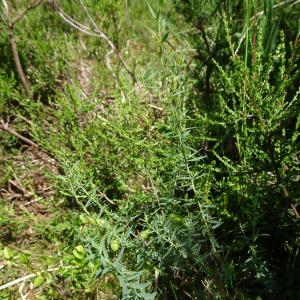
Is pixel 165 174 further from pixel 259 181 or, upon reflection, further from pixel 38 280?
pixel 38 280

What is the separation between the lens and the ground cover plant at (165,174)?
1372 millimetres

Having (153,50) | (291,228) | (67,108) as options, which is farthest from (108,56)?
(291,228)

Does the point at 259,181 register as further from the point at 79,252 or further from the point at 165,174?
the point at 79,252

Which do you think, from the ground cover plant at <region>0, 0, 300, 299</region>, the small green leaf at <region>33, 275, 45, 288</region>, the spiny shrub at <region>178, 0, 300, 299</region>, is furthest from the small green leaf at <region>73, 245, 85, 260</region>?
the spiny shrub at <region>178, 0, 300, 299</region>

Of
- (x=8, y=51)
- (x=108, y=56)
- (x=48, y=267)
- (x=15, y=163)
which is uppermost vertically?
(x=8, y=51)

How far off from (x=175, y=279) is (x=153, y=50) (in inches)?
84.4

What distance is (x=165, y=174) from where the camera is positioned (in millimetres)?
1709

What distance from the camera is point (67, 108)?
1.93m

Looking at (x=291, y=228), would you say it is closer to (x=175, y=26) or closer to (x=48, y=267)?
(x=48, y=267)

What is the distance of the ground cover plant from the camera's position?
1.37 m

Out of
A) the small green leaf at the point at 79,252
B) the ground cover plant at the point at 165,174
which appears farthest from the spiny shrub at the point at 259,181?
the small green leaf at the point at 79,252

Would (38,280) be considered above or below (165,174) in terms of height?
below

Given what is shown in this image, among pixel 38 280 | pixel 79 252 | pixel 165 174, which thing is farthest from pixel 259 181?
pixel 38 280

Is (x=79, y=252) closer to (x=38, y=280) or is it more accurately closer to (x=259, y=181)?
(x=38, y=280)
